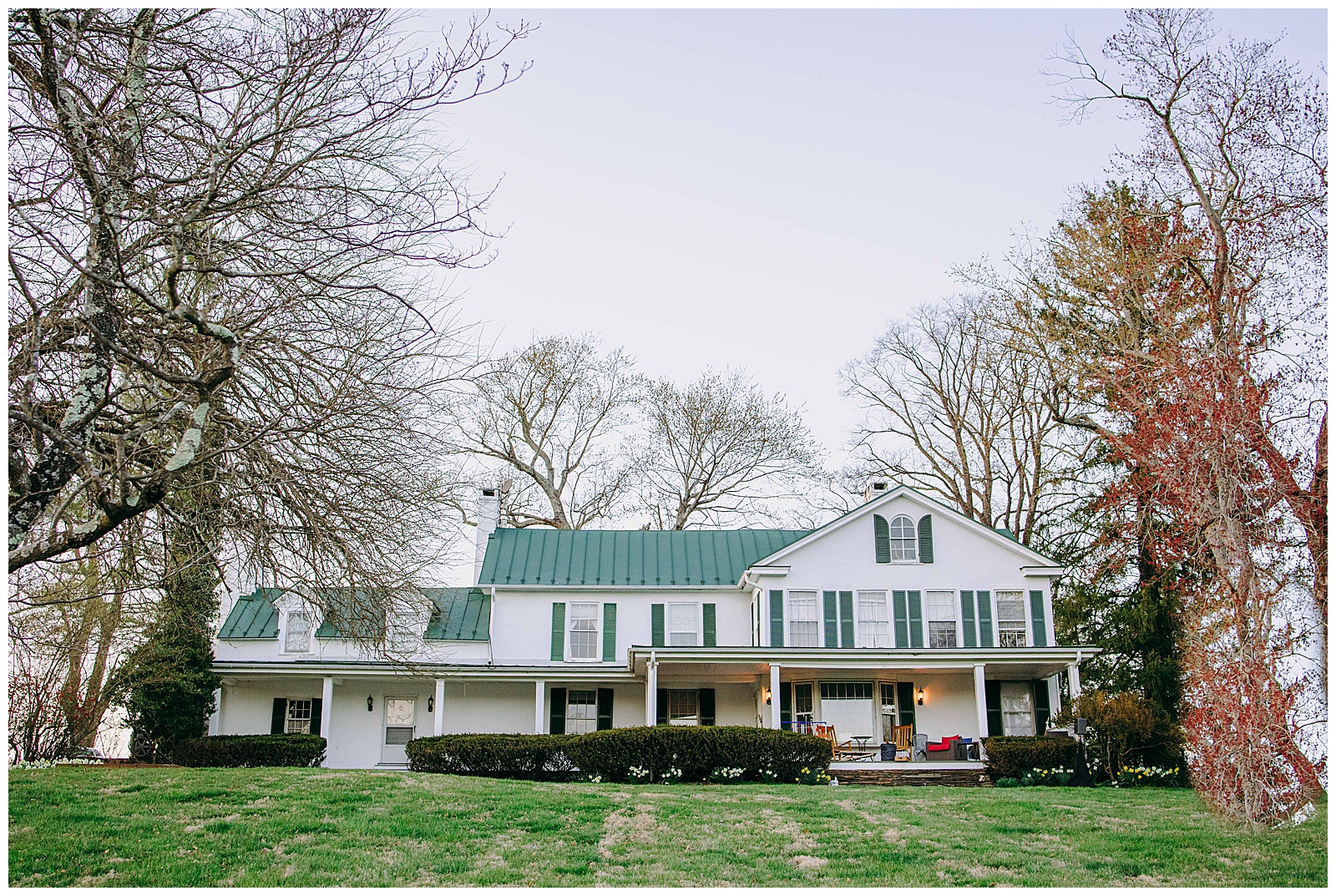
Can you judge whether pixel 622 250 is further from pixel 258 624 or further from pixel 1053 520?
pixel 1053 520

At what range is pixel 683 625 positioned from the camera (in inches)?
936

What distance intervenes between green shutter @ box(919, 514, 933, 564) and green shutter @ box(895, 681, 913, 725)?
2667mm

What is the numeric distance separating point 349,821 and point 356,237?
719cm

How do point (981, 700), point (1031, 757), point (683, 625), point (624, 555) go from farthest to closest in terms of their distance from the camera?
point (624, 555) → point (683, 625) → point (981, 700) → point (1031, 757)

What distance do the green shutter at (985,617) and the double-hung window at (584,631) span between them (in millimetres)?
8283

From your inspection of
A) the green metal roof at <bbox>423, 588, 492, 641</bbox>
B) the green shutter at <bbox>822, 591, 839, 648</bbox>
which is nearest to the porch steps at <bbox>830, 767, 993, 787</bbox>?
the green shutter at <bbox>822, 591, 839, 648</bbox>

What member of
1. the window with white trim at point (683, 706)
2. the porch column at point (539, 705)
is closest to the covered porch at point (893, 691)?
the window with white trim at point (683, 706)

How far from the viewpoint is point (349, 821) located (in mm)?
11883

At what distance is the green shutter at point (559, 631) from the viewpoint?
76.1 feet

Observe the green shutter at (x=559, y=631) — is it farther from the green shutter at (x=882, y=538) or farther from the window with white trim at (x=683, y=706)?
the green shutter at (x=882, y=538)

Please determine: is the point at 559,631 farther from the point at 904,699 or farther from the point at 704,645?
the point at 904,699

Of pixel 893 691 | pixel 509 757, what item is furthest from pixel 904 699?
pixel 509 757

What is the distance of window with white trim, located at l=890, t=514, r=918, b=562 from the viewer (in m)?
22.9

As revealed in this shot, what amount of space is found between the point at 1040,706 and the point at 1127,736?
3.65 metres
